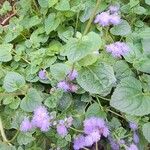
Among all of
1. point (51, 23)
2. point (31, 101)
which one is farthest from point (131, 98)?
point (51, 23)

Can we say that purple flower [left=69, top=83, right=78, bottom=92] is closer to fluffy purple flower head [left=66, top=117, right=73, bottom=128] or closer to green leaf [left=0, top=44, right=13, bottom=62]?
fluffy purple flower head [left=66, top=117, right=73, bottom=128]

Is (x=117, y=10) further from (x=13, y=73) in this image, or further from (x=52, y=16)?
→ (x=13, y=73)

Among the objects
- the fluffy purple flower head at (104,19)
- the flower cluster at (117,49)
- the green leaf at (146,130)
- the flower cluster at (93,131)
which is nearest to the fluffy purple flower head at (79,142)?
the flower cluster at (93,131)

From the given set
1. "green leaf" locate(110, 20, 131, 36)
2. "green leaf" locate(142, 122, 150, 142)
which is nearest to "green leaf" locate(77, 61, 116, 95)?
"green leaf" locate(142, 122, 150, 142)

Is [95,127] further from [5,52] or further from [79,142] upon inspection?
[5,52]

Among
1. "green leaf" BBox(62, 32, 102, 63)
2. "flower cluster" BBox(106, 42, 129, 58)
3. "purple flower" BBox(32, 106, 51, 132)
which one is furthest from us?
"flower cluster" BBox(106, 42, 129, 58)

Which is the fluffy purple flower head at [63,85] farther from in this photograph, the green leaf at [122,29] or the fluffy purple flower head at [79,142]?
the green leaf at [122,29]

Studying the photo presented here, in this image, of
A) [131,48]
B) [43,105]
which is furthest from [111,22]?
[43,105]
